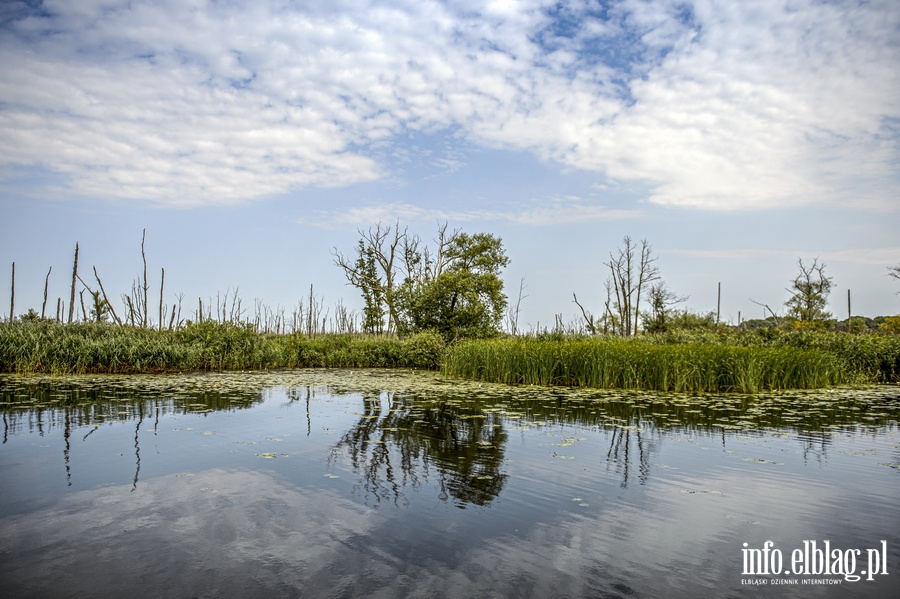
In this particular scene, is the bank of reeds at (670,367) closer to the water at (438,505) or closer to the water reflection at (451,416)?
the water reflection at (451,416)

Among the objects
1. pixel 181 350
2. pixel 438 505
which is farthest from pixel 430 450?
pixel 181 350

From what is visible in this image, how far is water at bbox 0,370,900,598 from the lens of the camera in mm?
3061

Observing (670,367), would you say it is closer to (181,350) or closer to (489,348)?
(489,348)

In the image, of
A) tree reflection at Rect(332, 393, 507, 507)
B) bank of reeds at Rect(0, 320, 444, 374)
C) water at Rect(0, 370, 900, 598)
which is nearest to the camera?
water at Rect(0, 370, 900, 598)

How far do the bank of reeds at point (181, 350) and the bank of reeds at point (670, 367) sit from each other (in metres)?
8.27

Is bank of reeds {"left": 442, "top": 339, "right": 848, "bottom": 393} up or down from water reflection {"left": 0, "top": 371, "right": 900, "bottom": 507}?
up

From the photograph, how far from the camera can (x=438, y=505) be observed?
4293mm

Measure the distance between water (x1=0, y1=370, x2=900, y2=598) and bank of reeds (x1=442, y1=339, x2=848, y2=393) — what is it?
14.0 feet

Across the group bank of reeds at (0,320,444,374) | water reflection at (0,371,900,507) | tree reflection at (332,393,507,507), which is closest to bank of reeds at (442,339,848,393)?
water reflection at (0,371,900,507)

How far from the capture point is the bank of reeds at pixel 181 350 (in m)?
15.4

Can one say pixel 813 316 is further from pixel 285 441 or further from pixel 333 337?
pixel 285 441

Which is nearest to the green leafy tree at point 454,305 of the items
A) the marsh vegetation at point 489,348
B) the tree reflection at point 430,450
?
the marsh vegetation at point 489,348

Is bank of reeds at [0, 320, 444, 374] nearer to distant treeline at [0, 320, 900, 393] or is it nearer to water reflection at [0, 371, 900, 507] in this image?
distant treeline at [0, 320, 900, 393]

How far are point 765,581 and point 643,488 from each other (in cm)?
173
